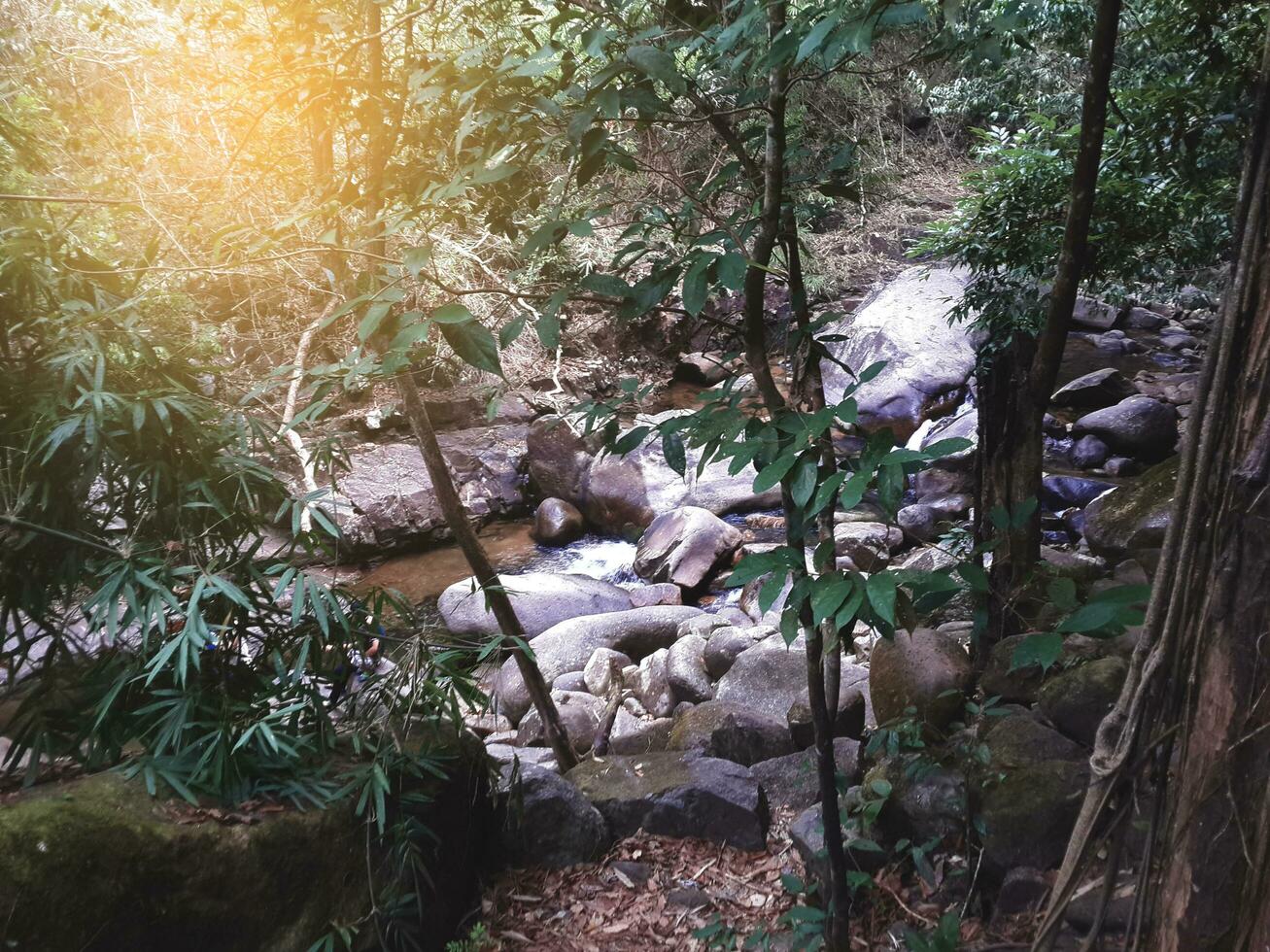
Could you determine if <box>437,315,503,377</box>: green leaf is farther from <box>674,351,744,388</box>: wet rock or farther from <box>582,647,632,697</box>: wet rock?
<box>674,351,744,388</box>: wet rock

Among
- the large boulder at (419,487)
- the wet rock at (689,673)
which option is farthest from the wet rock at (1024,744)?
the large boulder at (419,487)

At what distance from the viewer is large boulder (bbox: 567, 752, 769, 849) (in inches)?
110

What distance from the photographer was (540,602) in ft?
21.6

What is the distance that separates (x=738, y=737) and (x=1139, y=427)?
6333mm

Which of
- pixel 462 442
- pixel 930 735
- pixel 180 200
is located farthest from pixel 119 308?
pixel 462 442

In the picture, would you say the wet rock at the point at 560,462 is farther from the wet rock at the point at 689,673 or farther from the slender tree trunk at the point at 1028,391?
the slender tree trunk at the point at 1028,391

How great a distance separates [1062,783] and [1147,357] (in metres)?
10.1

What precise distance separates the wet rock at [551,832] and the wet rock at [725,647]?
88.9 inches

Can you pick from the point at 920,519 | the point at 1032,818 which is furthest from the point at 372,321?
the point at 920,519

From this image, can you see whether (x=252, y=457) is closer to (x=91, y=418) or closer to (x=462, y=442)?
(x=91, y=418)

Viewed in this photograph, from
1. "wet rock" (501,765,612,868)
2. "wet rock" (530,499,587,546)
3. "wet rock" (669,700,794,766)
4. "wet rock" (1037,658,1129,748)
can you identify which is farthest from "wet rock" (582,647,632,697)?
"wet rock" (1037,658,1129,748)

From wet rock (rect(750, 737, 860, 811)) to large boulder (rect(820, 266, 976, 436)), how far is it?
6.03 meters

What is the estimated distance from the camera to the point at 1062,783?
2.08 meters

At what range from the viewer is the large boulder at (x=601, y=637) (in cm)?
558
